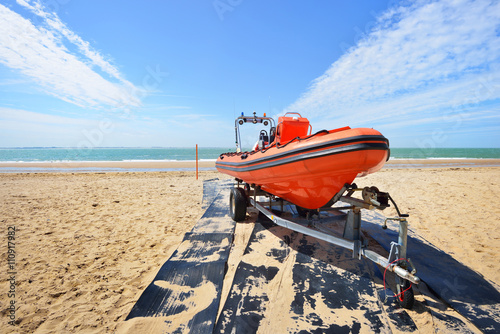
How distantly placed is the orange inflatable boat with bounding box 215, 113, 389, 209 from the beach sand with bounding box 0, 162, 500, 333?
1.30 m

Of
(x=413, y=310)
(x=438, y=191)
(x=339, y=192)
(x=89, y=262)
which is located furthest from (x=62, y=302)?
(x=438, y=191)

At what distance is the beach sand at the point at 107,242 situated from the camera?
2.24 meters

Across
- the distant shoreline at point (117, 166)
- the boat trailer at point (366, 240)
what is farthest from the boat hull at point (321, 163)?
the distant shoreline at point (117, 166)

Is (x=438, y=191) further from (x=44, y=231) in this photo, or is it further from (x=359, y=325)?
(x=44, y=231)

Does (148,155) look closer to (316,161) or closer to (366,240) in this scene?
(316,161)

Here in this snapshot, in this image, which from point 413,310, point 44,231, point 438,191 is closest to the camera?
point 413,310

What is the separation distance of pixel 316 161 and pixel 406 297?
62.8 inches

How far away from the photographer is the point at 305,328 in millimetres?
1879

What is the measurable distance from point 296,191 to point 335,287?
4.32 ft

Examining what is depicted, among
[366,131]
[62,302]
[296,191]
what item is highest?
[366,131]

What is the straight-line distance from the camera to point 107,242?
374 cm

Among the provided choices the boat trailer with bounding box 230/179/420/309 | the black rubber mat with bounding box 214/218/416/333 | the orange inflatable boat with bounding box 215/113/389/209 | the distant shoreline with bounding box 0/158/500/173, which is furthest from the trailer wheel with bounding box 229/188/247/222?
the distant shoreline with bounding box 0/158/500/173

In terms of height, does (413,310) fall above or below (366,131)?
below

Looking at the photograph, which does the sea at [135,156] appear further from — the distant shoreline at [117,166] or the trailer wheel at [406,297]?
the trailer wheel at [406,297]
